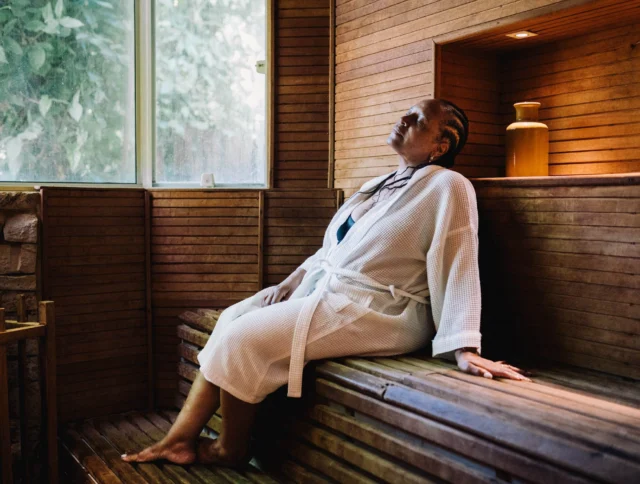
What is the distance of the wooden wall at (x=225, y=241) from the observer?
3766 mm

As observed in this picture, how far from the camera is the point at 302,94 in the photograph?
377cm

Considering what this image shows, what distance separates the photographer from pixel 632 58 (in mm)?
2773

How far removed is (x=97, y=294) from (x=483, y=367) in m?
2.27

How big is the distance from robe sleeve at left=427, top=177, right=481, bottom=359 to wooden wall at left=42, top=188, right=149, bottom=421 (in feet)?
6.40

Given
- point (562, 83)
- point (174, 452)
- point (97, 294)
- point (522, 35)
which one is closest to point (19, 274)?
point (97, 294)

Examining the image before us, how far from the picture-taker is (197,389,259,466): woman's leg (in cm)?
245

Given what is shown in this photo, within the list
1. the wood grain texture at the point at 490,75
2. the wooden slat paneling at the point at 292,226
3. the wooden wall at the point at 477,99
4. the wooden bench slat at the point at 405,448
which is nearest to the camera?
the wooden bench slat at the point at 405,448

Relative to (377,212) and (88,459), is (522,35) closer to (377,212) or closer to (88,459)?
(377,212)

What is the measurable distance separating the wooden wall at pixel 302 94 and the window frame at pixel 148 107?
4cm

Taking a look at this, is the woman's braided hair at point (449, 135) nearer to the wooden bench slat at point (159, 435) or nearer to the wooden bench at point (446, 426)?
the wooden bench at point (446, 426)

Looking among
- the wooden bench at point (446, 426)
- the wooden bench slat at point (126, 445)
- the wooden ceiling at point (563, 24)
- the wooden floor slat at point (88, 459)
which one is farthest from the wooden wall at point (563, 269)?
the wooden floor slat at point (88, 459)

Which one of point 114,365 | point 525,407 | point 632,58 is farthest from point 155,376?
point 632,58

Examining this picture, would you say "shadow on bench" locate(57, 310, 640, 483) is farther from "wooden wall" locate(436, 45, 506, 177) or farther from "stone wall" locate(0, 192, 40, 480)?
"wooden wall" locate(436, 45, 506, 177)

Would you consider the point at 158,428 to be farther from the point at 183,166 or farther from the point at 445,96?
the point at 445,96
